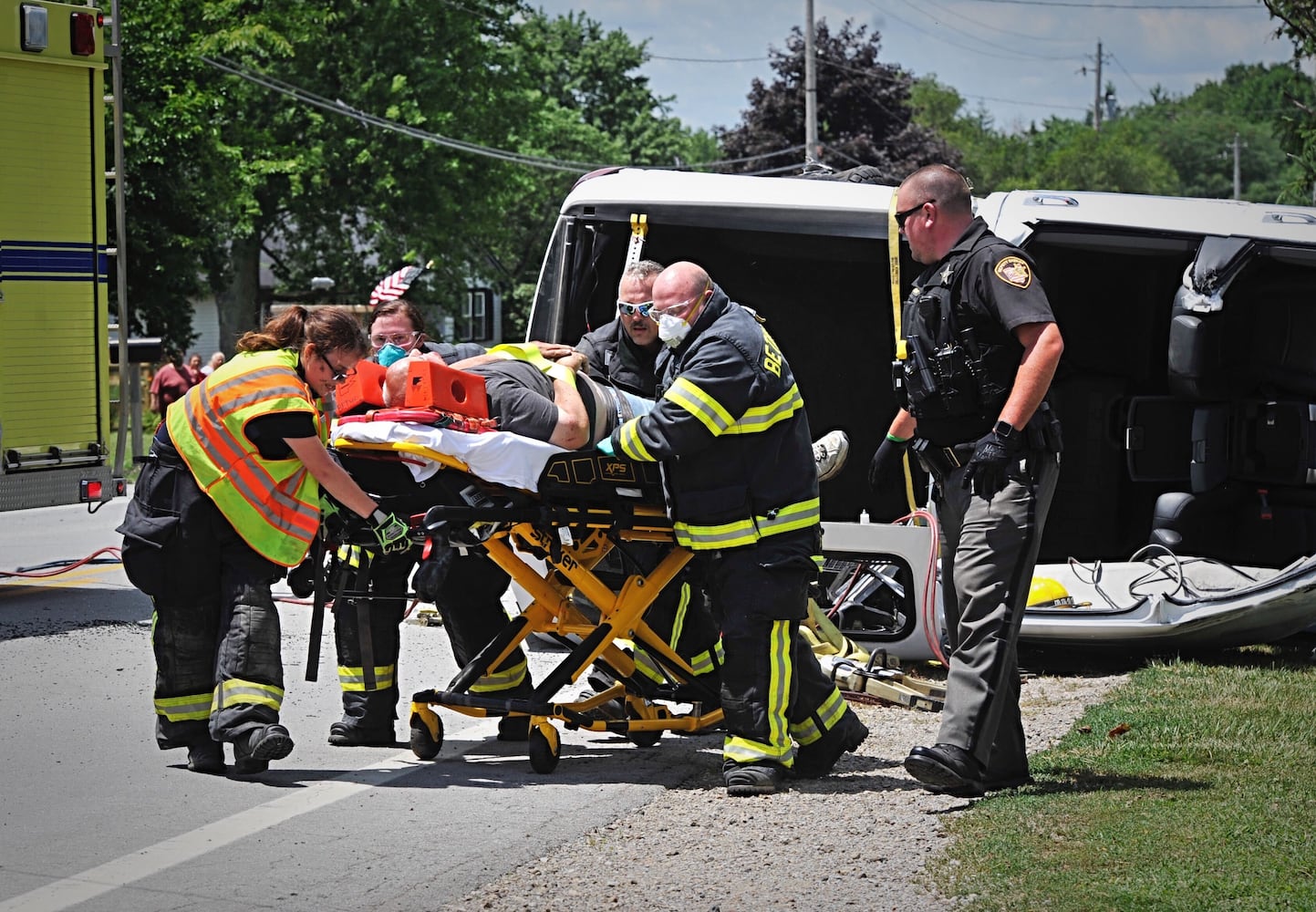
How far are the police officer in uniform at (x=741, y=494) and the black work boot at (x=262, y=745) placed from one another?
5.15 feet

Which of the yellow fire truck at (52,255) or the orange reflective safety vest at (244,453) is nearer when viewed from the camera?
the orange reflective safety vest at (244,453)

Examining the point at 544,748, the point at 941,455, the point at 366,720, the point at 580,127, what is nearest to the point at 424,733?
the point at 366,720

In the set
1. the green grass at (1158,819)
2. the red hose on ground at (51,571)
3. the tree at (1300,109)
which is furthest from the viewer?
the tree at (1300,109)

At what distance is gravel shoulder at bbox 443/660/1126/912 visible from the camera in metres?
4.50

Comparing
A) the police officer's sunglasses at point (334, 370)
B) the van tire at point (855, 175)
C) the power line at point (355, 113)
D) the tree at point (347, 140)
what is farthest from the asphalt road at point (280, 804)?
the power line at point (355, 113)

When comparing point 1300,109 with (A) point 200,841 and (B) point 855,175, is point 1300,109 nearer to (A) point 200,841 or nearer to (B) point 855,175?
(B) point 855,175

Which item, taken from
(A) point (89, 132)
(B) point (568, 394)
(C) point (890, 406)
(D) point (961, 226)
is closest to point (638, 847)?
(B) point (568, 394)

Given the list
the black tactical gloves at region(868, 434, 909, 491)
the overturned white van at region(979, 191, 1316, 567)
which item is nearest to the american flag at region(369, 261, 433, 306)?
the black tactical gloves at region(868, 434, 909, 491)

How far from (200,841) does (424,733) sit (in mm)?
1345

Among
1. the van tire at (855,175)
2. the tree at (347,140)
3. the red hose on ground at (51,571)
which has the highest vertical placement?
the tree at (347,140)

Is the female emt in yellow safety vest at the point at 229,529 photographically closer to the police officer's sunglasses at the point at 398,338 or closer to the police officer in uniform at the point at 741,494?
the police officer's sunglasses at the point at 398,338

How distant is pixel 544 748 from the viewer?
6.16 m

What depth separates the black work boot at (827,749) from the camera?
6.07m

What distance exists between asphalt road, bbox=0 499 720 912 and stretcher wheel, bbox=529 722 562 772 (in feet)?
0.17
